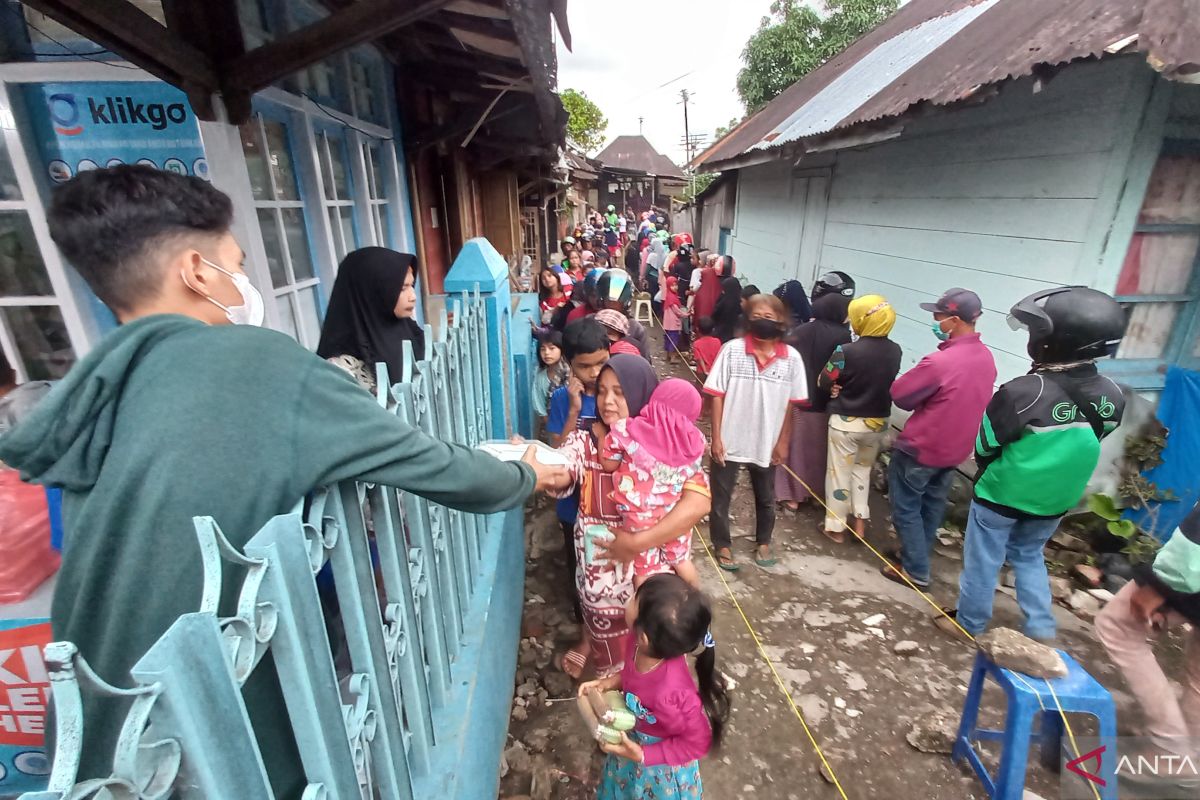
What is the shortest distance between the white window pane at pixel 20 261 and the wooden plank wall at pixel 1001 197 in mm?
5063

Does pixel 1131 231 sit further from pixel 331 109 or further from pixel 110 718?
pixel 331 109

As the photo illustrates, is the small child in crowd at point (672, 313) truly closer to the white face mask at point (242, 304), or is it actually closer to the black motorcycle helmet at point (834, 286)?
the black motorcycle helmet at point (834, 286)

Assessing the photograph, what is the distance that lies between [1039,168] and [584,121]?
1407 inches

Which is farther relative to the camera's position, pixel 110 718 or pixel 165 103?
pixel 165 103

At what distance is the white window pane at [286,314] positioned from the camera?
3306 millimetres

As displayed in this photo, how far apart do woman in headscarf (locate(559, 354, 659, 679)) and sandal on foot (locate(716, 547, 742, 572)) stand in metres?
1.40

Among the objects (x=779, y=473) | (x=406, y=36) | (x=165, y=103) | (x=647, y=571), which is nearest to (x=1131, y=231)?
(x=779, y=473)

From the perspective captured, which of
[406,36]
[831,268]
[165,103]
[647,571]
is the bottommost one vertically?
[647,571]

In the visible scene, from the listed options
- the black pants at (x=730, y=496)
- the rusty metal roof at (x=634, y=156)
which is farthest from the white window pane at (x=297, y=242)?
the rusty metal roof at (x=634, y=156)

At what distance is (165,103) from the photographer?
2.56 metres

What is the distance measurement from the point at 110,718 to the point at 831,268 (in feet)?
24.3

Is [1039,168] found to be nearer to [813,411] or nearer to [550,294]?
[813,411]

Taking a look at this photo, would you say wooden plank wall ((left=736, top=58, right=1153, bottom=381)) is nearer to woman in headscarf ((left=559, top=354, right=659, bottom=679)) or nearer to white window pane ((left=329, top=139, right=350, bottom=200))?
woman in headscarf ((left=559, top=354, right=659, bottom=679))

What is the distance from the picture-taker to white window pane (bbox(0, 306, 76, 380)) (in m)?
2.66
